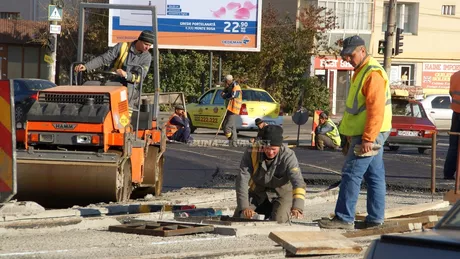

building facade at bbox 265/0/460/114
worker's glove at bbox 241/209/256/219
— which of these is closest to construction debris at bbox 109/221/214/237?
worker's glove at bbox 241/209/256/219

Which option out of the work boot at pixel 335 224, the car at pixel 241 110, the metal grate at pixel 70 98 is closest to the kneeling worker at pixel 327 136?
the car at pixel 241 110

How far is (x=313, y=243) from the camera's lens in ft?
26.3

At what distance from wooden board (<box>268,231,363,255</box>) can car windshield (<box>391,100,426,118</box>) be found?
17.6 meters

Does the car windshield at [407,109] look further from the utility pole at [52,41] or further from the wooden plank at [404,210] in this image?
the wooden plank at [404,210]

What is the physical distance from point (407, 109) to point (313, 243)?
18.4 m

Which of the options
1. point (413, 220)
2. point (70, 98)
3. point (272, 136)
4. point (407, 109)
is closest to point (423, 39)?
point (407, 109)

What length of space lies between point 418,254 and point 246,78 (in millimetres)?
37916

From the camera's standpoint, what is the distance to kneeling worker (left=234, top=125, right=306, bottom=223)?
9.73 metres

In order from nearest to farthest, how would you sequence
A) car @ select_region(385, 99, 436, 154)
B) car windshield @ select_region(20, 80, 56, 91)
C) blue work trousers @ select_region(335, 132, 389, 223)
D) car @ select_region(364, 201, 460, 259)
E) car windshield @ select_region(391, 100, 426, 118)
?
1. car @ select_region(364, 201, 460, 259)
2. blue work trousers @ select_region(335, 132, 389, 223)
3. car @ select_region(385, 99, 436, 154)
4. car windshield @ select_region(20, 80, 56, 91)
5. car windshield @ select_region(391, 100, 426, 118)

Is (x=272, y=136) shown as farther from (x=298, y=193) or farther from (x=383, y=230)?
(x=383, y=230)

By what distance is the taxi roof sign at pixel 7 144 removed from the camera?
999 centimetres

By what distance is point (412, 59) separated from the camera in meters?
50.3

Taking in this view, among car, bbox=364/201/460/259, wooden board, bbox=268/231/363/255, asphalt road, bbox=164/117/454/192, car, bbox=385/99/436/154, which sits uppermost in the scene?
car, bbox=364/201/460/259

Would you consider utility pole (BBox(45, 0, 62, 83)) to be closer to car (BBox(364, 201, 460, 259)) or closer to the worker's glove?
the worker's glove
